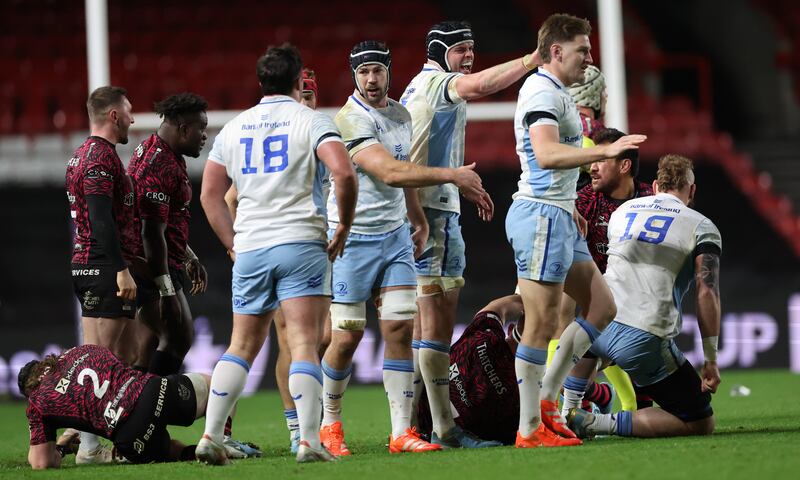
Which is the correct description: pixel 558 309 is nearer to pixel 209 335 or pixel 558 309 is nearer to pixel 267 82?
pixel 267 82

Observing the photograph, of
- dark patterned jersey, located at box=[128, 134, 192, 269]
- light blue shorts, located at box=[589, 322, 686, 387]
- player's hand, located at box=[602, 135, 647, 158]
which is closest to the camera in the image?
player's hand, located at box=[602, 135, 647, 158]

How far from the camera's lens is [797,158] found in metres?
16.7

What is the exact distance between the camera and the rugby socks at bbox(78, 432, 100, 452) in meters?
6.29

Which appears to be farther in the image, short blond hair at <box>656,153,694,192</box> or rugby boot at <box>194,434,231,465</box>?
short blond hair at <box>656,153,694,192</box>

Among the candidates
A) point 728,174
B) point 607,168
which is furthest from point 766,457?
point 728,174

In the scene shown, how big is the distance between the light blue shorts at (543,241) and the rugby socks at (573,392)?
96cm

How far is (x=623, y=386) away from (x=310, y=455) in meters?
2.42

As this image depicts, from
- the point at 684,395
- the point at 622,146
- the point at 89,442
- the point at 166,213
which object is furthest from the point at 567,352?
the point at 89,442

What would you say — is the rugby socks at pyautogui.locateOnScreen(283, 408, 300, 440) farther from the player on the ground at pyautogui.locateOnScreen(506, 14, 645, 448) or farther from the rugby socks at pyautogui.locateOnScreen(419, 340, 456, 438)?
the player on the ground at pyautogui.locateOnScreen(506, 14, 645, 448)

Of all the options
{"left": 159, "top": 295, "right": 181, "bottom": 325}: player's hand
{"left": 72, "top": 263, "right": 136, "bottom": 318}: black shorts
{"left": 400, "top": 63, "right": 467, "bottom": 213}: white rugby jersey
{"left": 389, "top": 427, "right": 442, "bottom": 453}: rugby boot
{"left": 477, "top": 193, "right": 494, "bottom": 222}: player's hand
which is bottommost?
{"left": 389, "top": 427, "right": 442, "bottom": 453}: rugby boot

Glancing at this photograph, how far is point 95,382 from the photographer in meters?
5.76

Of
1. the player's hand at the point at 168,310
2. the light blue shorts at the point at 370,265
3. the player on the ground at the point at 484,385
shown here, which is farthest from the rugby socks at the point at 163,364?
the player on the ground at the point at 484,385

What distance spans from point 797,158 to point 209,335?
9.29 meters

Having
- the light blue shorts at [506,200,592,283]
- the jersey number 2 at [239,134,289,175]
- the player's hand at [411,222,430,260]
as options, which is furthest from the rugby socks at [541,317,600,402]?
the jersey number 2 at [239,134,289,175]
